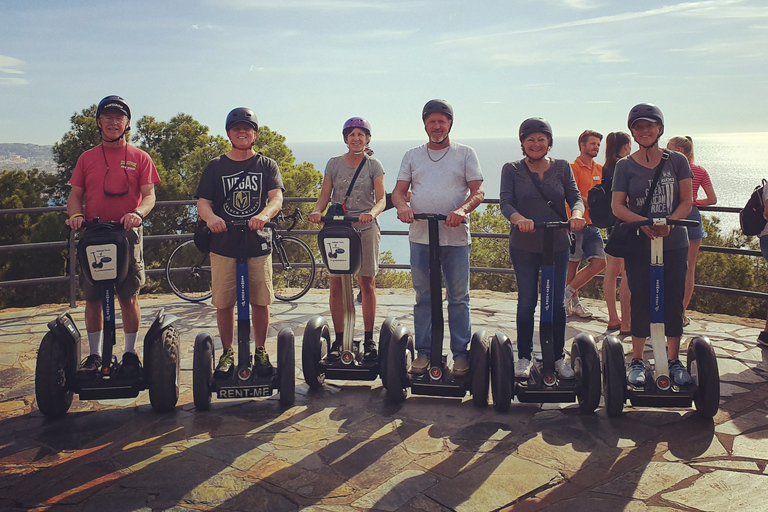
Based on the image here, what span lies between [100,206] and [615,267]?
434 centimetres

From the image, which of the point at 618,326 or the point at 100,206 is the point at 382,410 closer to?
the point at 100,206

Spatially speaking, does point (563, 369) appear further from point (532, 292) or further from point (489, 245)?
point (489, 245)

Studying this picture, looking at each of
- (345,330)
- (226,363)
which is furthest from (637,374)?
(226,363)

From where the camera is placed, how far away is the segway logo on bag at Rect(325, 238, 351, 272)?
427cm

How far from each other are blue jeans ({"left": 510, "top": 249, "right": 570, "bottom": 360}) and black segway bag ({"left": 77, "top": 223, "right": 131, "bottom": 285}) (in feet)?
7.96

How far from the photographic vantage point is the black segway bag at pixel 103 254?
398cm

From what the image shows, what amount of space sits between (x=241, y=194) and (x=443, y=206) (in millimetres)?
1316

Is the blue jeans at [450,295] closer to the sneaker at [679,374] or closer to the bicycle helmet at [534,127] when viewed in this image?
the bicycle helmet at [534,127]

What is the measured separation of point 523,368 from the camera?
13.6 ft

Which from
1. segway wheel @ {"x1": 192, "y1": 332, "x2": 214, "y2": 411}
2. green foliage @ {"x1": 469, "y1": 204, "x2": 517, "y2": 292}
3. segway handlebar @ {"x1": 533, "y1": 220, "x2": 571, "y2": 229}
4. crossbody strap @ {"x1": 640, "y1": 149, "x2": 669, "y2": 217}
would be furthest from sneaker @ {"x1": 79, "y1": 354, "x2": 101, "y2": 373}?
green foliage @ {"x1": 469, "y1": 204, "x2": 517, "y2": 292}

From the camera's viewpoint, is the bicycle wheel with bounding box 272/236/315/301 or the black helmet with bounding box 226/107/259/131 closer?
the black helmet with bounding box 226/107/259/131

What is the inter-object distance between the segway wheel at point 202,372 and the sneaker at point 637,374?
2.61m

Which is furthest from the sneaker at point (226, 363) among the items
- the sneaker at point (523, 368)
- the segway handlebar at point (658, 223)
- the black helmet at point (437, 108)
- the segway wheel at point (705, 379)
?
the segway wheel at point (705, 379)

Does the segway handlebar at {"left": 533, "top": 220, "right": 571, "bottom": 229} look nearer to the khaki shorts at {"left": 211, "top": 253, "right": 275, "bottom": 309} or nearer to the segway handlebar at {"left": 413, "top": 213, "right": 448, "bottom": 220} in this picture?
the segway handlebar at {"left": 413, "top": 213, "right": 448, "bottom": 220}
